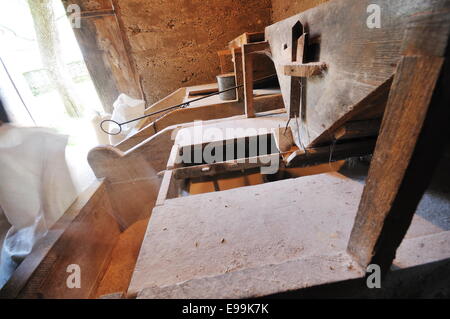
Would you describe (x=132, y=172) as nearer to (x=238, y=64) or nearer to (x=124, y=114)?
(x=124, y=114)

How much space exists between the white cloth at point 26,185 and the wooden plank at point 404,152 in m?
3.62

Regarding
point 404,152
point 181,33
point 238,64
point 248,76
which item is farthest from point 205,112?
point 404,152

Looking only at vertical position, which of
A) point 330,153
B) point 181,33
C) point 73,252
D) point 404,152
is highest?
point 181,33

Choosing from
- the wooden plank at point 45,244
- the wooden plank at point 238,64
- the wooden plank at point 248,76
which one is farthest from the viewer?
the wooden plank at point 238,64

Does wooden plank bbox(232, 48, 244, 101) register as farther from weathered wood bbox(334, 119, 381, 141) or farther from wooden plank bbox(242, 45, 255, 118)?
weathered wood bbox(334, 119, 381, 141)

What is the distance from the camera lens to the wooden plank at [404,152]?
59cm

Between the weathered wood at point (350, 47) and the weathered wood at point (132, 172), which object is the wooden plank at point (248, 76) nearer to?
the weathered wood at point (350, 47)

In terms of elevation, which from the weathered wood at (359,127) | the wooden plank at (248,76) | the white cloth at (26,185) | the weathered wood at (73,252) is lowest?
the weathered wood at (73,252)

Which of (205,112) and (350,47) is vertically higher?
(350,47)

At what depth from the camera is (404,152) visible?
2.28ft

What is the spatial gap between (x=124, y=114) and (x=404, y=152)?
5362mm


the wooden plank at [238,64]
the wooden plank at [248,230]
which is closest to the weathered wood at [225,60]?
the wooden plank at [238,64]

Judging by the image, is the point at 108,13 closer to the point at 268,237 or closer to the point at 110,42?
the point at 110,42
